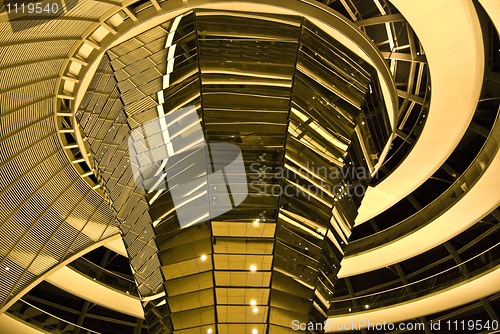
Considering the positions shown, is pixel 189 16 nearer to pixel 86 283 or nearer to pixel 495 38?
pixel 495 38

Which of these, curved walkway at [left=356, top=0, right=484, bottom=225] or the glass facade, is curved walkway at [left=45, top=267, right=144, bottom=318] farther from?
curved walkway at [left=356, top=0, right=484, bottom=225]

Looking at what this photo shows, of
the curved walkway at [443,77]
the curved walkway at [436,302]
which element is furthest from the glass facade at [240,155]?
the curved walkway at [436,302]

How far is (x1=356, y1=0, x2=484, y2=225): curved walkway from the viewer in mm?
11406

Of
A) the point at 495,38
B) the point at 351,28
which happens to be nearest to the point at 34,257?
the point at 351,28

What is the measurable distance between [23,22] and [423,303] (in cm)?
2111

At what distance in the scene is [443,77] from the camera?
13.6m

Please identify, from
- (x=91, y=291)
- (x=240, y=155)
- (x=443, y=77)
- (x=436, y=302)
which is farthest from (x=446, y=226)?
(x=91, y=291)

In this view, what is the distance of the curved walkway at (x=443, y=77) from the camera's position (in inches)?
449

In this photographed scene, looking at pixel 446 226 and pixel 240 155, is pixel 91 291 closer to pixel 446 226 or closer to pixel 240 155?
pixel 240 155

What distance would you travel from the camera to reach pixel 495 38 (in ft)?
42.4

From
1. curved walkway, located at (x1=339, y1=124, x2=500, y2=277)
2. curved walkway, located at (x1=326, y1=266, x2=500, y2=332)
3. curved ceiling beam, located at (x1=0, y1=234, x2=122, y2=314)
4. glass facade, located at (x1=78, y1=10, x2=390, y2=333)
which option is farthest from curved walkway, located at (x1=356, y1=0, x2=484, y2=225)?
curved ceiling beam, located at (x1=0, y1=234, x2=122, y2=314)

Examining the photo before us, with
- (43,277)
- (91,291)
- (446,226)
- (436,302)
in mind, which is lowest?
(43,277)

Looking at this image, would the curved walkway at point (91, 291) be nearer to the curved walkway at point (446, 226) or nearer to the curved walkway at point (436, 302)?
the curved walkway at point (436, 302)

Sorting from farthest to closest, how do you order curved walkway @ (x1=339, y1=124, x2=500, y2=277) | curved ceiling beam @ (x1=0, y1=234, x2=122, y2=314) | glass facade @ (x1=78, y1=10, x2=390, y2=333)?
1. curved ceiling beam @ (x1=0, y1=234, x2=122, y2=314)
2. curved walkway @ (x1=339, y1=124, x2=500, y2=277)
3. glass facade @ (x1=78, y1=10, x2=390, y2=333)
